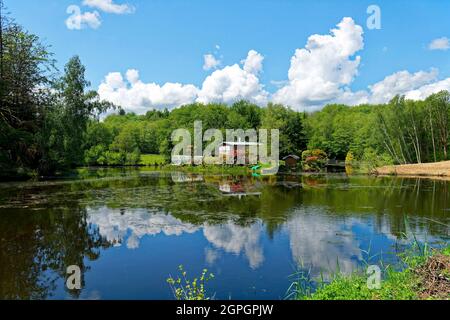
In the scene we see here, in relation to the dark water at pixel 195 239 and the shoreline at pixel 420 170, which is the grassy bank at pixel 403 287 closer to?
the dark water at pixel 195 239

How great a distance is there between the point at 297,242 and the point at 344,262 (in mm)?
1837

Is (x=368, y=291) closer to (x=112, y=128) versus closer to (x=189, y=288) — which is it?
(x=189, y=288)

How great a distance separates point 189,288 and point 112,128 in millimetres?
72217

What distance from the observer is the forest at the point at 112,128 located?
28.4 meters

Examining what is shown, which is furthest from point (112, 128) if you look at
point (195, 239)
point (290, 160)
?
point (195, 239)

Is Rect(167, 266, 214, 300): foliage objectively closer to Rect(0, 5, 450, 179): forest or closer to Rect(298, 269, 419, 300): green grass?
Rect(298, 269, 419, 300): green grass

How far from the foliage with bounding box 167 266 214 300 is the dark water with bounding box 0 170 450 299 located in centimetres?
23

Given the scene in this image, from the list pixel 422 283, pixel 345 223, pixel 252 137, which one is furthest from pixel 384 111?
pixel 422 283

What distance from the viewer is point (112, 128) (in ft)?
241

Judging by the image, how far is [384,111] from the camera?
4866 centimetres

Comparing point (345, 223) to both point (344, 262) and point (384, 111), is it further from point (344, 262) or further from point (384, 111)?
point (384, 111)

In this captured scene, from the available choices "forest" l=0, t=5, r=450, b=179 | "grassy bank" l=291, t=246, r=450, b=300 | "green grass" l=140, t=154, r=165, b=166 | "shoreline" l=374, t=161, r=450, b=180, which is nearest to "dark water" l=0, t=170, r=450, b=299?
"grassy bank" l=291, t=246, r=450, b=300

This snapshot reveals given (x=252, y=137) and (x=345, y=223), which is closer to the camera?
(x=345, y=223)

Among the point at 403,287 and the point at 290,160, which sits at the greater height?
the point at 290,160
